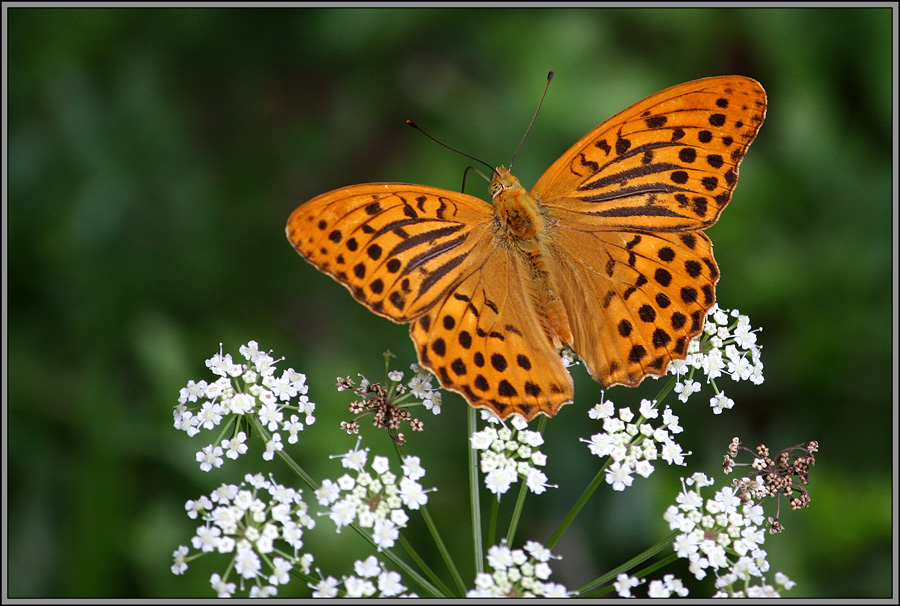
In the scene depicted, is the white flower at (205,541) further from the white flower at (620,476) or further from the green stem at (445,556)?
the white flower at (620,476)

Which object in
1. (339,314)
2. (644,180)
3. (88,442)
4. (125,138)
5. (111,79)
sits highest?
(644,180)

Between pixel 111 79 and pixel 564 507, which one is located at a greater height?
pixel 111 79

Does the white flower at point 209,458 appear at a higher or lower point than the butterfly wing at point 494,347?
lower

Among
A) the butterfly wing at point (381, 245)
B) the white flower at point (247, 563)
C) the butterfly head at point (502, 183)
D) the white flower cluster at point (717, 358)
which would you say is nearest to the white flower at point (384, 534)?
the white flower at point (247, 563)

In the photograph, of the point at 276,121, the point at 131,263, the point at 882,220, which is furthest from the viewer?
the point at 276,121

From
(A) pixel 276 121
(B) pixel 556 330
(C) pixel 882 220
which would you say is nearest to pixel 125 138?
(A) pixel 276 121

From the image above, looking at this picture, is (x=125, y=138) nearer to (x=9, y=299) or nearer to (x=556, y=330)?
(x=9, y=299)

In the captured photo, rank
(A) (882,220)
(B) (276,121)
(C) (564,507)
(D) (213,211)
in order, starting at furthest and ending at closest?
1. (B) (276,121)
2. (D) (213,211)
3. (A) (882,220)
4. (C) (564,507)

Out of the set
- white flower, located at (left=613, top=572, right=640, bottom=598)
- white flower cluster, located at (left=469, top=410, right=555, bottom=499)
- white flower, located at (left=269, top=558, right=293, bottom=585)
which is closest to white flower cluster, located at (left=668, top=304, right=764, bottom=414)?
white flower cluster, located at (left=469, top=410, right=555, bottom=499)
